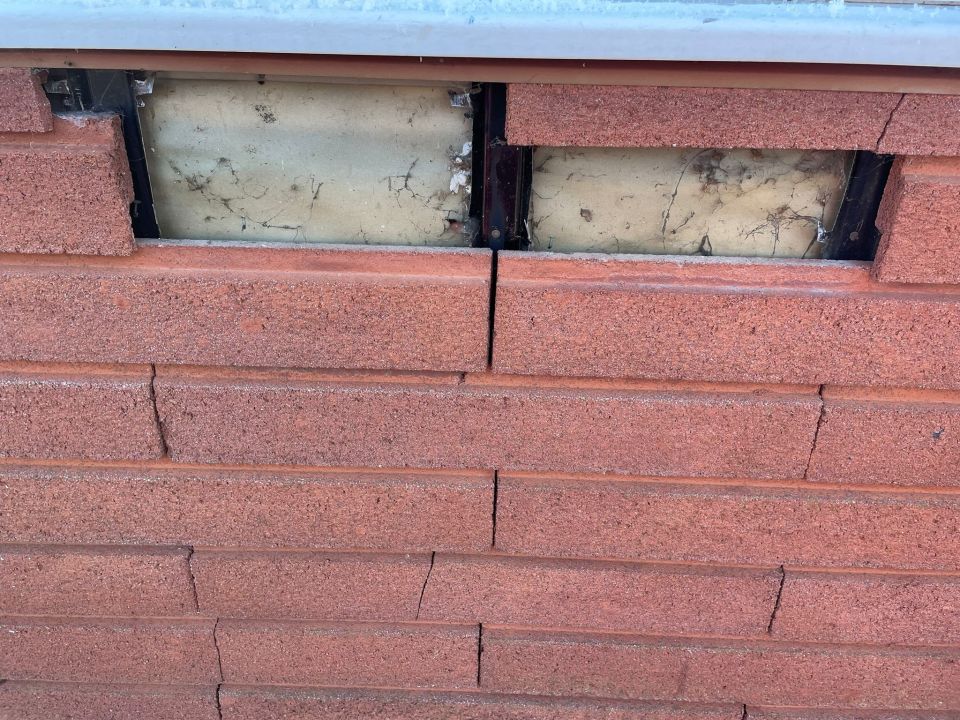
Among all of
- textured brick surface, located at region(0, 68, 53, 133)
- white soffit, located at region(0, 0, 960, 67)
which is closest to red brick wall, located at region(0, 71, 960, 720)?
textured brick surface, located at region(0, 68, 53, 133)

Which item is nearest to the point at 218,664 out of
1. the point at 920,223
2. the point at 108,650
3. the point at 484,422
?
→ the point at 108,650

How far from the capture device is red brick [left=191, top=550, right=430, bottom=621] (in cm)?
236

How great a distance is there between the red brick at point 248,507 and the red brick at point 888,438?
1.10 m

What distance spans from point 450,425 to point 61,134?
137 centimetres

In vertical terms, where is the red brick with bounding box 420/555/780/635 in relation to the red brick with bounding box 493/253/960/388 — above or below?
below

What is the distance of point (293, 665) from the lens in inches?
101

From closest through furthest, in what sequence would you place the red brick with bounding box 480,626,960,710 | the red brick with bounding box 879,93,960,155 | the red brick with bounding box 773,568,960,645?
the red brick with bounding box 879,93,960,155
the red brick with bounding box 773,568,960,645
the red brick with bounding box 480,626,960,710

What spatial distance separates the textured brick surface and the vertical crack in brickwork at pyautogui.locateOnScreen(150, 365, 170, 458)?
0.74 meters

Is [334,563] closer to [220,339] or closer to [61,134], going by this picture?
[220,339]

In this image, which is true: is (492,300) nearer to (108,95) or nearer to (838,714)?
(108,95)

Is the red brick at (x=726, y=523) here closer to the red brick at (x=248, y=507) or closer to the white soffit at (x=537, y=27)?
the red brick at (x=248, y=507)

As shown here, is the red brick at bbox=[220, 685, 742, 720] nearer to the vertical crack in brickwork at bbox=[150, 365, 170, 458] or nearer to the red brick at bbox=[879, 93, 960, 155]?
the vertical crack in brickwork at bbox=[150, 365, 170, 458]

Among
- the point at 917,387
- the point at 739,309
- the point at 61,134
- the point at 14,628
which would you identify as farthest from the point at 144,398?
the point at 917,387

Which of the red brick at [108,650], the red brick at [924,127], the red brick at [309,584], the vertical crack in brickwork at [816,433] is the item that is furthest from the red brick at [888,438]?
the red brick at [108,650]
